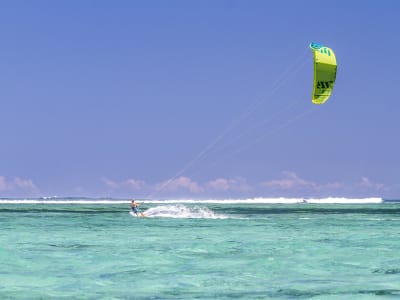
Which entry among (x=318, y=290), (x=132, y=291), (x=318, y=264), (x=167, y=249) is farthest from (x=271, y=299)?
(x=167, y=249)

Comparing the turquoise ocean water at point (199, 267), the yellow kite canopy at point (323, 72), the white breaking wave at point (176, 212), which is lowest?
the turquoise ocean water at point (199, 267)

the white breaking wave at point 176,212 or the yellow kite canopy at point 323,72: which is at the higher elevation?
the white breaking wave at point 176,212

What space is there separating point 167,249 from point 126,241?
4.59 meters

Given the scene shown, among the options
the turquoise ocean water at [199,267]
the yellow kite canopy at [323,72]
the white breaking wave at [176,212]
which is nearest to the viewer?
the turquoise ocean water at [199,267]

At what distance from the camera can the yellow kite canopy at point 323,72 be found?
131 feet

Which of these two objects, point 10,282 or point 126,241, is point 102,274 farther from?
point 126,241

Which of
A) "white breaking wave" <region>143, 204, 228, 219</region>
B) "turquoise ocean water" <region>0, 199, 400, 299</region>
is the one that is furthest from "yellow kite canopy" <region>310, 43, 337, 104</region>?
"white breaking wave" <region>143, 204, 228, 219</region>

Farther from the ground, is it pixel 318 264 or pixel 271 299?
pixel 318 264

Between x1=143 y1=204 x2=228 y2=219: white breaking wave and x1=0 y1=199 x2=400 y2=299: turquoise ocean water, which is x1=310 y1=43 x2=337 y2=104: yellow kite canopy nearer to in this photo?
x1=0 y1=199 x2=400 y2=299: turquoise ocean water

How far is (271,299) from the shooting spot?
17.2 metres

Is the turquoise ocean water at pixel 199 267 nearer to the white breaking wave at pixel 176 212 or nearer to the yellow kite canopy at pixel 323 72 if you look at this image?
the yellow kite canopy at pixel 323 72

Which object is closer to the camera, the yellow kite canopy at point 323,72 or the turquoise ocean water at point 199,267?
the turquoise ocean water at point 199,267

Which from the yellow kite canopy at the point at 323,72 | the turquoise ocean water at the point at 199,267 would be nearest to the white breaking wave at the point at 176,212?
the yellow kite canopy at the point at 323,72

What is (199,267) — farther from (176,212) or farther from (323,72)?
(176,212)
